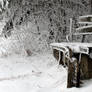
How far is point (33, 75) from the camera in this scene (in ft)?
15.6

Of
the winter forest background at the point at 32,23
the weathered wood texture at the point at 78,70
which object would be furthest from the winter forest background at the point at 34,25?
the weathered wood texture at the point at 78,70

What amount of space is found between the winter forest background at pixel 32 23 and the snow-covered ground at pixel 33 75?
558 millimetres

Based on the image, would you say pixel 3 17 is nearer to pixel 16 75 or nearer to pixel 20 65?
pixel 20 65

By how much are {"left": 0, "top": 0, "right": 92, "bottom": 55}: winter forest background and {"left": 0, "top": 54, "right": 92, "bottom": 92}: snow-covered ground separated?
558mm

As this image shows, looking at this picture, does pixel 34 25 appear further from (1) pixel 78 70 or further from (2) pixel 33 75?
(1) pixel 78 70

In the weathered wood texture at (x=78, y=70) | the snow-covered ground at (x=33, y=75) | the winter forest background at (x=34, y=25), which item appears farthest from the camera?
the winter forest background at (x=34, y=25)

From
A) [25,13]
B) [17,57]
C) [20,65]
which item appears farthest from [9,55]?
[25,13]

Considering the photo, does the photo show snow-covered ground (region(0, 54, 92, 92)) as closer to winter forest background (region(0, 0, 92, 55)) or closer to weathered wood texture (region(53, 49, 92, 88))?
weathered wood texture (region(53, 49, 92, 88))

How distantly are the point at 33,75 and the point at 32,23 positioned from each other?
314 centimetres

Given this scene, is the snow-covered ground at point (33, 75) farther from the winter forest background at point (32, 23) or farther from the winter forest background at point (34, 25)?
the winter forest background at point (32, 23)

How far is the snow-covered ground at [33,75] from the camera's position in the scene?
3.68m

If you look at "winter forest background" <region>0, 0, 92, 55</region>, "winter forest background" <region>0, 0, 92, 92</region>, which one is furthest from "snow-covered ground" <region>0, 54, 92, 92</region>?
"winter forest background" <region>0, 0, 92, 55</region>

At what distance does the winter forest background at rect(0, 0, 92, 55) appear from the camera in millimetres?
7074

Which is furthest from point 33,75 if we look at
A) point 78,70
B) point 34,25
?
point 34,25
